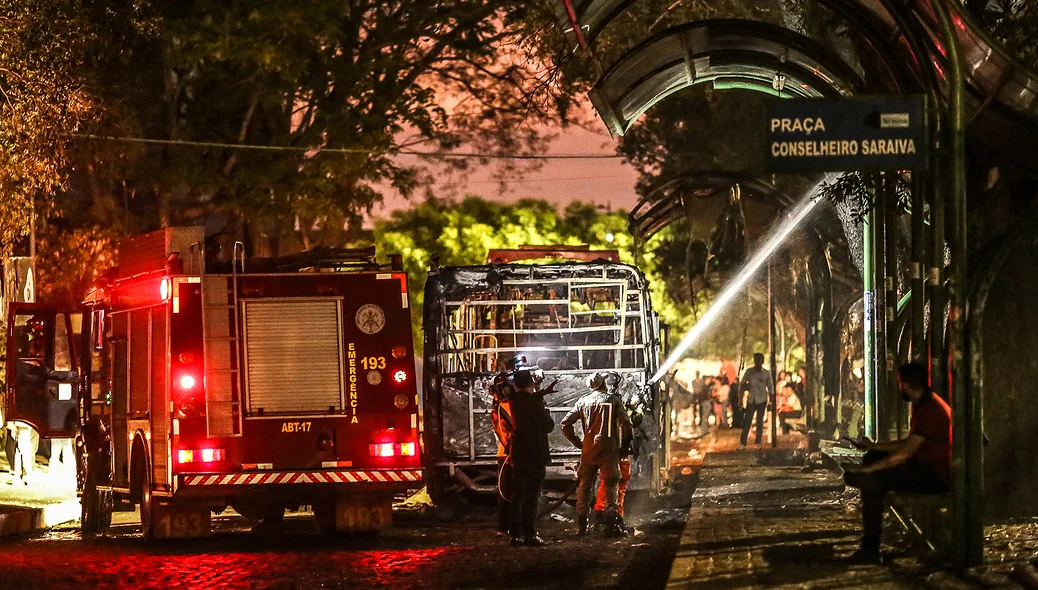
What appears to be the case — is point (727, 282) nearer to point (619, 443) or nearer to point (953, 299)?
point (619, 443)

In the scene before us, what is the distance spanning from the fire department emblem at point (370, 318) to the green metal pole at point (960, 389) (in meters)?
6.51

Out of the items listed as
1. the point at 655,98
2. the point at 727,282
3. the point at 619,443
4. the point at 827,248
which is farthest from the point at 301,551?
the point at 727,282

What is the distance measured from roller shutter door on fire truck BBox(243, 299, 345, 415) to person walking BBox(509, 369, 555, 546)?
5.85 feet

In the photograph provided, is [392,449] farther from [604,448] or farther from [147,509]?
[147,509]

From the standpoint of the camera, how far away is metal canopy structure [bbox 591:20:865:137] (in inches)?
614

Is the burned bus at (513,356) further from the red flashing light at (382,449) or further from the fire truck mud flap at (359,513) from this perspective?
the red flashing light at (382,449)

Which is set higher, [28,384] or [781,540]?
[28,384]

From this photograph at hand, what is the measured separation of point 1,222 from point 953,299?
41.0 feet

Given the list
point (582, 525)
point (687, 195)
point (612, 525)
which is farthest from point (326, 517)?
point (687, 195)

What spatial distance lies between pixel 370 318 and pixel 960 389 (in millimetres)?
6685

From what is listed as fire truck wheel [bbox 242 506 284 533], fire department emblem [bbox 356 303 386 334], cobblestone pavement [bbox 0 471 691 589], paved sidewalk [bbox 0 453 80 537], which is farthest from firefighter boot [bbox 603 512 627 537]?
paved sidewalk [bbox 0 453 80 537]

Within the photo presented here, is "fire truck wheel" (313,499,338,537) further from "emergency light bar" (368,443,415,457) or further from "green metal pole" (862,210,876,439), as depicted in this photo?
"green metal pole" (862,210,876,439)

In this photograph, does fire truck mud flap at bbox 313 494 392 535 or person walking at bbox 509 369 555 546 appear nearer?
person walking at bbox 509 369 555 546

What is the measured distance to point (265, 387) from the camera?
15617 mm
